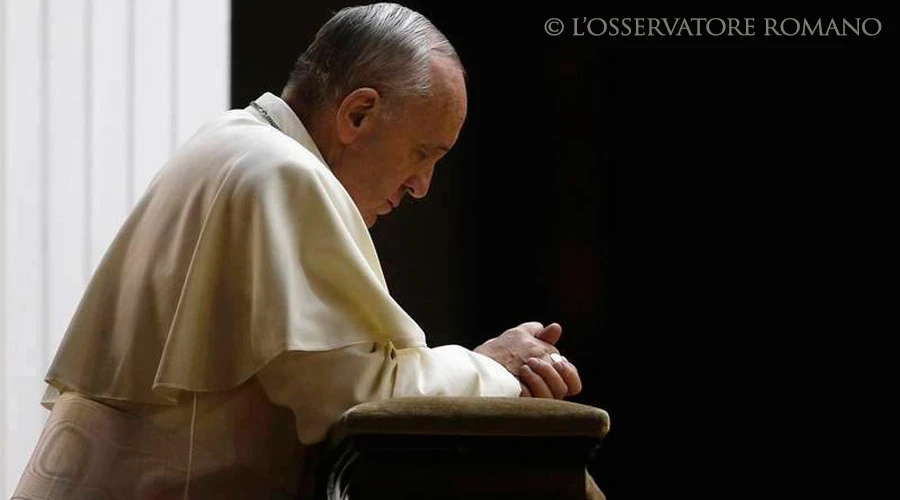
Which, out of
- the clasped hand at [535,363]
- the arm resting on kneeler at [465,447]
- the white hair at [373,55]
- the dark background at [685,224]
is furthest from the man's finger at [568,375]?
the dark background at [685,224]

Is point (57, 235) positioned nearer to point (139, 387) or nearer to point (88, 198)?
point (88, 198)

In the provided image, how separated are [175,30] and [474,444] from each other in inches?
88.8

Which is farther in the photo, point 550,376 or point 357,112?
point 357,112

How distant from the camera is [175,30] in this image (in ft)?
13.1

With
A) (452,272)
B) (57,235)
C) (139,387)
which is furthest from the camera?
(452,272)

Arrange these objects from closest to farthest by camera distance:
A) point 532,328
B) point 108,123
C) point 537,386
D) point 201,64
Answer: point 537,386
point 532,328
point 108,123
point 201,64

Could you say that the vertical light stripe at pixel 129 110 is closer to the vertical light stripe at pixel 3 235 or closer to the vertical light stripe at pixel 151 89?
the vertical light stripe at pixel 151 89

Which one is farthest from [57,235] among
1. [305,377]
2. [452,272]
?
[305,377]

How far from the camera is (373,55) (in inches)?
99.9

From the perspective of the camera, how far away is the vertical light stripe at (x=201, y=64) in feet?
13.2
